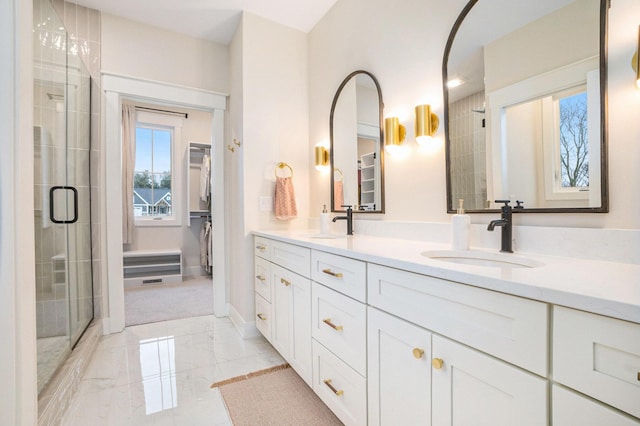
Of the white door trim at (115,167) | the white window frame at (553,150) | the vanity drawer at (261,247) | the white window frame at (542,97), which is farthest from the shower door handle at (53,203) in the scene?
the white window frame at (553,150)

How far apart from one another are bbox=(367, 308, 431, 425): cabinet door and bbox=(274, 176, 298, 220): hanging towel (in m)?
1.54

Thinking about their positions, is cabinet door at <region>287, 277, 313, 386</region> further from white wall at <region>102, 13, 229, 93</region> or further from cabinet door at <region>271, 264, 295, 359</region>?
white wall at <region>102, 13, 229, 93</region>

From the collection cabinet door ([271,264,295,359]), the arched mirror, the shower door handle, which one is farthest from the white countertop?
the shower door handle

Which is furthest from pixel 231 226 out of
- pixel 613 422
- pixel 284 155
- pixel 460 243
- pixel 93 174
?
pixel 613 422

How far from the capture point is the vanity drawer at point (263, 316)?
2.08 metres

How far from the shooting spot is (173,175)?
4.76 metres

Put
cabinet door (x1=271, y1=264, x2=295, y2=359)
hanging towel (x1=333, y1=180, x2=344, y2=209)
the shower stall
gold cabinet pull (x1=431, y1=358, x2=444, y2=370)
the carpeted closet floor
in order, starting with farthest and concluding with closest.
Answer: the carpeted closet floor
hanging towel (x1=333, y1=180, x2=344, y2=209)
cabinet door (x1=271, y1=264, x2=295, y2=359)
the shower stall
gold cabinet pull (x1=431, y1=358, x2=444, y2=370)

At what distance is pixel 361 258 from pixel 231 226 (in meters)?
2.01

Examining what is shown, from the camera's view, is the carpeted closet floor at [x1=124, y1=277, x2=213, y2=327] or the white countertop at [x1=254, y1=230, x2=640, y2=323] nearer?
the white countertop at [x1=254, y1=230, x2=640, y2=323]

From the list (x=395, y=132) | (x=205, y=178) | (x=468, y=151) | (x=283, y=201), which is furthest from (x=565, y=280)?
(x=205, y=178)

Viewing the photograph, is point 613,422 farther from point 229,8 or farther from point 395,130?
Result: point 229,8

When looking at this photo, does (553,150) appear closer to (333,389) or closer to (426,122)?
(426,122)

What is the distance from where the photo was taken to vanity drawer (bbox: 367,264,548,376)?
2.07ft

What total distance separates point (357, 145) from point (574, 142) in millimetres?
1300
